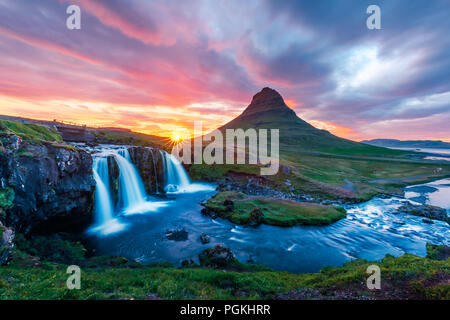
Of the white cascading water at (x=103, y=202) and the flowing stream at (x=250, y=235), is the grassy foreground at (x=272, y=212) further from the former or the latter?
the white cascading water at (x=103, y=202)

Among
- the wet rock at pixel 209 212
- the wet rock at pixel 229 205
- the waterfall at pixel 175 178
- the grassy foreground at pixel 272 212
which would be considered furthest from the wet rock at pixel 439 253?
the waterfall at pixel 175 178

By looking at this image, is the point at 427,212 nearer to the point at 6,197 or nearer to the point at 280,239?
the point at 280,239

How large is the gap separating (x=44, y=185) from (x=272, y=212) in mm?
→ 29553

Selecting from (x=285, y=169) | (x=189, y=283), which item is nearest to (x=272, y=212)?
(x=189, y=283)

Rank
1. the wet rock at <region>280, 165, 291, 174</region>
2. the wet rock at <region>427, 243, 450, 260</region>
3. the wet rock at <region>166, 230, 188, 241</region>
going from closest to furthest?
the wet rock at <region>427, 243, 450, 260</region>, the wet rock at <region>166, 230, 188, 241</region>, the wet rock at <region>280, 165, 291, 174</region>

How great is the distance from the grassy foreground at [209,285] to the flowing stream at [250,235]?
640 cm

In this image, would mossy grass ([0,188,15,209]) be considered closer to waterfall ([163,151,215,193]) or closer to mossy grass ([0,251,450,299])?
mossy grass ([0,251,450,299])

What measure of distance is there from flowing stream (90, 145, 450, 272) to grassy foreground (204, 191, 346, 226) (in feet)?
3.82

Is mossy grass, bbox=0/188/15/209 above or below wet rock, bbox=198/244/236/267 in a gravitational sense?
above

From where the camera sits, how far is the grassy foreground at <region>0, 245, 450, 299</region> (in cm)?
824

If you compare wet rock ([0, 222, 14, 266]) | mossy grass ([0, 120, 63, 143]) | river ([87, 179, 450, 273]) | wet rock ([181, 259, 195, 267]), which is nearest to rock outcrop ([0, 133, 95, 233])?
mossy grass ([0, 120, 63, 143])

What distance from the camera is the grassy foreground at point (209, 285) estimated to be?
27.0ft

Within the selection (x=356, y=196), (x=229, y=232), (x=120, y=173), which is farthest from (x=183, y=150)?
(x=356, y=196)
